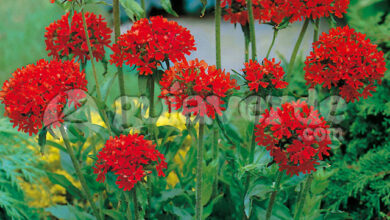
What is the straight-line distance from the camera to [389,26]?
2301 mm

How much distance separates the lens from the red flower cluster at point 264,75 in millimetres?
1252

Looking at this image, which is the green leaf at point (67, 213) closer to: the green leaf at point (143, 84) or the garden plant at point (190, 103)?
the garden plant at point (190, 103)

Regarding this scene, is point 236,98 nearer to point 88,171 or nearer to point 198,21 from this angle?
point 88,171

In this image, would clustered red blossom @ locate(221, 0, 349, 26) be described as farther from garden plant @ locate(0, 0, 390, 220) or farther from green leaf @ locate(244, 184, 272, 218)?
green leaf @ locate(244, 184, 272, 218)

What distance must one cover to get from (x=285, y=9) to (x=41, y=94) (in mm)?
765

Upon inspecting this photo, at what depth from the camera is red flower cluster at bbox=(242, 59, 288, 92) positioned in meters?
1.25

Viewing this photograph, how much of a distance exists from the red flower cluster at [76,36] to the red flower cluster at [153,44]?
251 millimetres

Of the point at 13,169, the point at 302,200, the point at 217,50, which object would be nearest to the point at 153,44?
the point at 217,50

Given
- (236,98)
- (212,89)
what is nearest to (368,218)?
(236,98)

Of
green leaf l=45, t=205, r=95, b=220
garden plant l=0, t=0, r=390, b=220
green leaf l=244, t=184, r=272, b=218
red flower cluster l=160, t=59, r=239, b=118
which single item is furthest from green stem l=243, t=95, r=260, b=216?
green leaf l=45, t=205, r=95, b=220

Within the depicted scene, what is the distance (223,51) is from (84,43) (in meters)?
3.41

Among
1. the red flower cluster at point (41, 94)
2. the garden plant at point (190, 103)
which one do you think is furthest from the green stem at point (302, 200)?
the red flower cluster at point (41, 94)

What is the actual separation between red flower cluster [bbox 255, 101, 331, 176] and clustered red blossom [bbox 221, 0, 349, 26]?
34cm

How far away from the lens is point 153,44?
1249 millimetres
